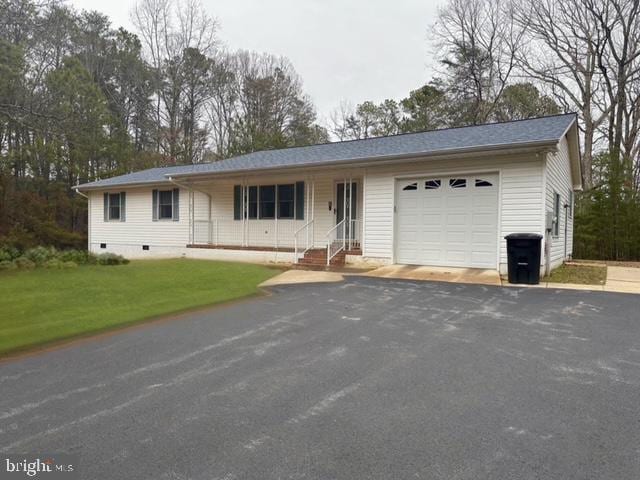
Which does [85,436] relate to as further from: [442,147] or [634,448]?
[442,147]

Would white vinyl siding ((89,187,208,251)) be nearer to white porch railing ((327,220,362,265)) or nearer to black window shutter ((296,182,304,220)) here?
black window shutter ((296,182,304,220))

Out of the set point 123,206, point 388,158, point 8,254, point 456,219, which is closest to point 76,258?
point 8,254

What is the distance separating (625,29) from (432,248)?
1785cm

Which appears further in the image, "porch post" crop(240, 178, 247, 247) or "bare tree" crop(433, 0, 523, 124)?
"bare tree" crop(433, 0, 523, 124)

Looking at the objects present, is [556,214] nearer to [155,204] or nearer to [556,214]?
[556,214]

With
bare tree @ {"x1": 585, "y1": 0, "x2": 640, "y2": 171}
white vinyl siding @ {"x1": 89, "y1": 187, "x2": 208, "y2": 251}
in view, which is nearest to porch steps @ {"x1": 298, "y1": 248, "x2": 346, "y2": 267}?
white vinyl siding @ {"x1": 89, "y1": 187, "x2": 208, "y2": 251}

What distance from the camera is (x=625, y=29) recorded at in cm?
1984

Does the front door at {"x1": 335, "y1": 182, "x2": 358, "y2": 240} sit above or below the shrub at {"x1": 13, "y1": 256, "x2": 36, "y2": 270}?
above

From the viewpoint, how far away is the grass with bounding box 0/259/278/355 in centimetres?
540

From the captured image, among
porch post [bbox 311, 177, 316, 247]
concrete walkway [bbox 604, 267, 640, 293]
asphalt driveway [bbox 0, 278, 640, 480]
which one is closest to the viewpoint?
asphalt driveway [bbox 0, 278, 640, 480]

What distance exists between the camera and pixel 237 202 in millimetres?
14812

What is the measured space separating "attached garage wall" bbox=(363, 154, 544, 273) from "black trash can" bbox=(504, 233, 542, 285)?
94 cm

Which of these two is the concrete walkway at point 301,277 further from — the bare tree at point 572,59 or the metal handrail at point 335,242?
the bare tree at point 572,59

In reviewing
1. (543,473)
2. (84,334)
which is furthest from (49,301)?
(543,473)
